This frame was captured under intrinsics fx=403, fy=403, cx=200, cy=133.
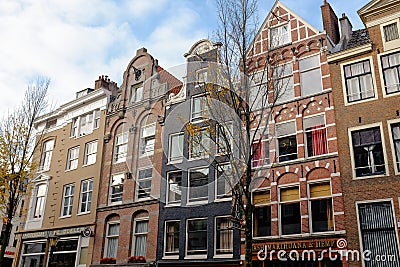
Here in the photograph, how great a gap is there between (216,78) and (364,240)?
29.6ft

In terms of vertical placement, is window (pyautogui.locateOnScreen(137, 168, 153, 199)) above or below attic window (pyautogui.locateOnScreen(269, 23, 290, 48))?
below

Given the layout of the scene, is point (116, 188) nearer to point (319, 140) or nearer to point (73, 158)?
point (73, 158)

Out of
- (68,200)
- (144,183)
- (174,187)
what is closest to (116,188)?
(144,183)

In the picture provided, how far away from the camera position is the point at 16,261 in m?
30.1

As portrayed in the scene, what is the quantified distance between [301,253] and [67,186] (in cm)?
1918

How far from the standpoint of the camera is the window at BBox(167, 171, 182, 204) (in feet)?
76.9

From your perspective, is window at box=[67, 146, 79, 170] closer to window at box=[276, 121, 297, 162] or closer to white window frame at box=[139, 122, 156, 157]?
white window frame at box=[139, 122, 156, 157]

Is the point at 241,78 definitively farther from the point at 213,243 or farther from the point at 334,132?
the point at 213,243

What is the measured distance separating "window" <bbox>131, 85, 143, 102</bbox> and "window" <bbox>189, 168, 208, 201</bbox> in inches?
313

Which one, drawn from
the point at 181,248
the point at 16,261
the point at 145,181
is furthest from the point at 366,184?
the point at 16,261

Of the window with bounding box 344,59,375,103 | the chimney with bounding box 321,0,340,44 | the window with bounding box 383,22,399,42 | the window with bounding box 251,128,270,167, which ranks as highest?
the chimney with bounding box 321,0,340,44

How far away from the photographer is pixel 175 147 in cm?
2492

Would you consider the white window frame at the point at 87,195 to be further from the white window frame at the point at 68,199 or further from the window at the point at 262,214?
the window at the point at 262,214

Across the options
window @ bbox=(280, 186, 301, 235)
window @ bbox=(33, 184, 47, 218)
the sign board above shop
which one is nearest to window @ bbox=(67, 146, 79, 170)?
window @ bbox=(33, 184, 47, 218)
